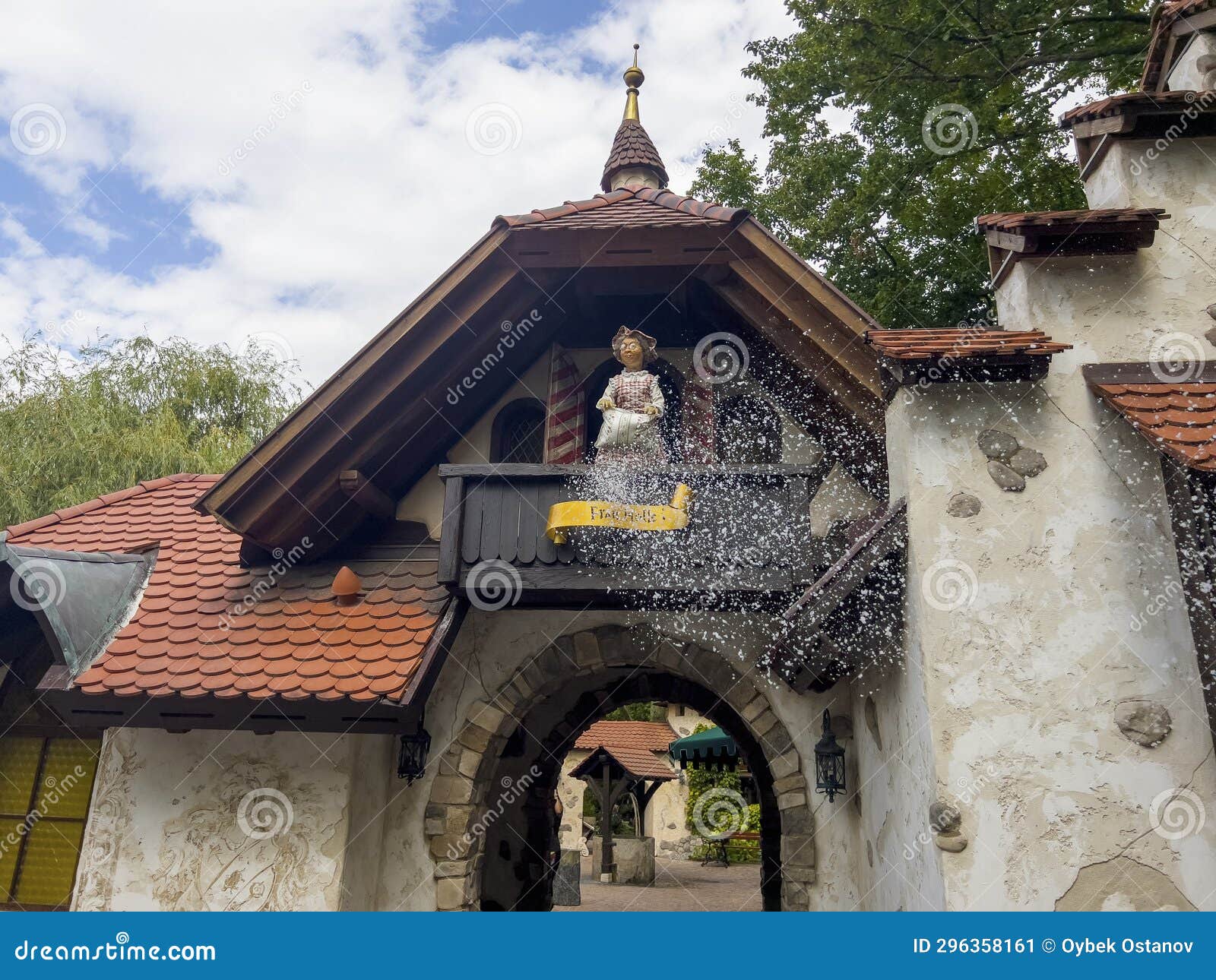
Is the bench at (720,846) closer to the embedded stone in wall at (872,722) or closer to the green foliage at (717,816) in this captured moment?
the green foliage at (717,816)

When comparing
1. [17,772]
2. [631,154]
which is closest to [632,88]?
[631,154]

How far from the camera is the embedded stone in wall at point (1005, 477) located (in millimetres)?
5352

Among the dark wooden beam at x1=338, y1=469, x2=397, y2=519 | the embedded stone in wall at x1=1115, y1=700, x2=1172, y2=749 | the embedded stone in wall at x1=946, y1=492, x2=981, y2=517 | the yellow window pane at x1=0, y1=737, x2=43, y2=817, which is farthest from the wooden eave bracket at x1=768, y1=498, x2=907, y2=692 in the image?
the yellow window pane at x1=0, y1=737, x2=43, y2=817

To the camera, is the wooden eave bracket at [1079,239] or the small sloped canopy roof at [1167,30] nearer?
the wooden eave bracket at [1079,239]

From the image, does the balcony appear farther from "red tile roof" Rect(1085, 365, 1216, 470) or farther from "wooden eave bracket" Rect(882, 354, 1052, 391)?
"red tile roof" Rect(1085, 365, 1216, 470)

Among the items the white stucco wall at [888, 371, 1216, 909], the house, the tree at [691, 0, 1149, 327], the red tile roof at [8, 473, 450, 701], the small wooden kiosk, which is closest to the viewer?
the white stucco wall at [888, 371, 1216, 909]

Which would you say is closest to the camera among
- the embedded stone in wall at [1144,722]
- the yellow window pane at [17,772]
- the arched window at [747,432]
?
the embedded stone in wall at [1144,722]

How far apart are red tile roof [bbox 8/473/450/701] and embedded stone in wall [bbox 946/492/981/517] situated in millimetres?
3291

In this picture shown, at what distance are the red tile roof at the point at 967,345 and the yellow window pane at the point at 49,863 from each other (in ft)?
21.1

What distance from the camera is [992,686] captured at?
504 cm

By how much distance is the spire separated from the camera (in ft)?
30.0

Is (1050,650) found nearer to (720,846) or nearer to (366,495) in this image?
(366,495)

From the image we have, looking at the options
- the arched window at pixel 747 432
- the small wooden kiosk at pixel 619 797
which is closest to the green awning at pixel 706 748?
the small wooden kiosk at pixel 619 797
